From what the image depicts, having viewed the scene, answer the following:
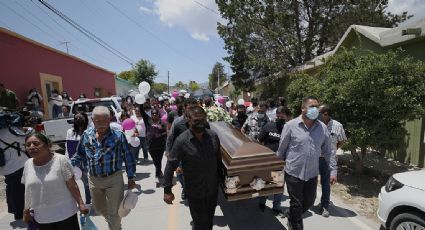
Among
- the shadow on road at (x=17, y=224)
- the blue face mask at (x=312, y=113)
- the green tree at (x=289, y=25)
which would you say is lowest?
the shadow on road at (x=17, y=224)

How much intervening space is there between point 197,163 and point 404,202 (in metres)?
2.46

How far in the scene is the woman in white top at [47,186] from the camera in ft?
9.95

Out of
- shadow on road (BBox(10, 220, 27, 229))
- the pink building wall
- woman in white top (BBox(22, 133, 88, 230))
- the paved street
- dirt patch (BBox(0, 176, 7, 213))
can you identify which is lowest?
dirt patch (BBox(0, 176, 7, 213))

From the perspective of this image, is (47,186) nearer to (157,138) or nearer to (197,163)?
(197,163)

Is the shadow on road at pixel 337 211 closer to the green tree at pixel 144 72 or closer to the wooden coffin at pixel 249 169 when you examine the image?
the wooden coffin at pixel 249 169

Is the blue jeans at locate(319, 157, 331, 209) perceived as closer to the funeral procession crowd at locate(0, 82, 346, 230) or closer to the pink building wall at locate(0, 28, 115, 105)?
the funeral procession crowd at locate(0, 82, 346, 230)

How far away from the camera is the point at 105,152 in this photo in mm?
3625

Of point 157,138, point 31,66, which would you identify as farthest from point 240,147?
point 31,66

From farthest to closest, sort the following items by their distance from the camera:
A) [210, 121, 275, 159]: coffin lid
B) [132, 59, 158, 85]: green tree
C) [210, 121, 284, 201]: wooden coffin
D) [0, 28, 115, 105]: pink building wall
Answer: [132, 59, 158, 85]: green tree < [0, 28, 115, 105]: pink building wall < [210, 121, 275, 159]: coffin lid < [210, 121, 284, 201]: wooden coffin

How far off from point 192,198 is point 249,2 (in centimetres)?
1884

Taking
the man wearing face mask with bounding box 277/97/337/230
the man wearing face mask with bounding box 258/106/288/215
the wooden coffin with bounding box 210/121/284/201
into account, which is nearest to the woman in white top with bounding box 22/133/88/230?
the wooden coffin with bounding box 210/121/284/201

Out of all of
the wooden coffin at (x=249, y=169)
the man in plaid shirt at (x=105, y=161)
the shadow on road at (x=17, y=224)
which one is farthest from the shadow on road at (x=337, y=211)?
the shadow on road at (x=17, y=224)

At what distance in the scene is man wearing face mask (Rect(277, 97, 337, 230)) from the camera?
3.79 m

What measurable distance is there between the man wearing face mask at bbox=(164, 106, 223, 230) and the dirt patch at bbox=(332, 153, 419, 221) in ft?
10.5
